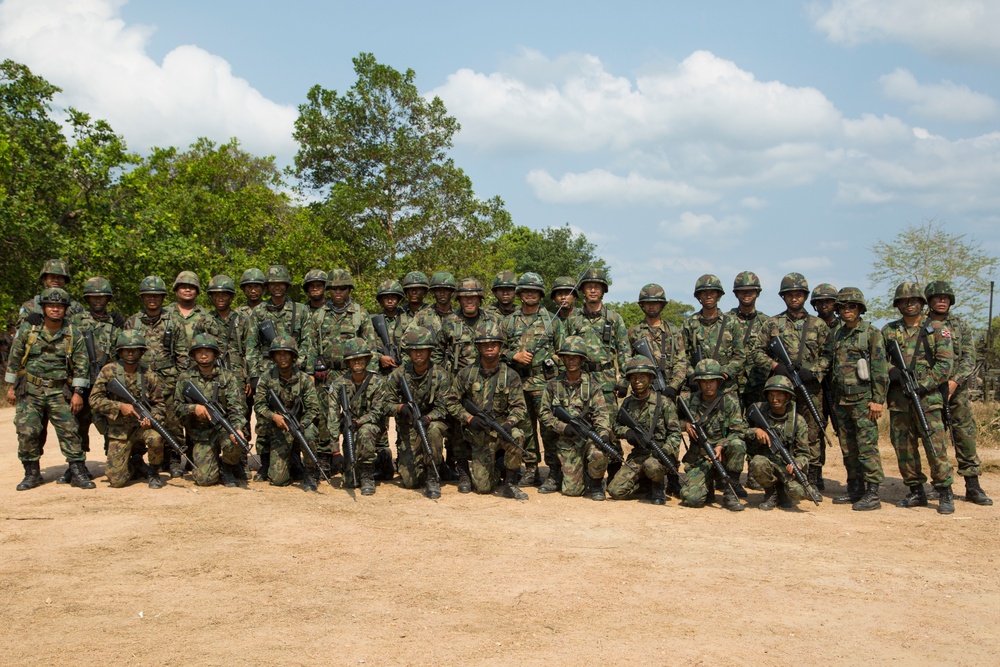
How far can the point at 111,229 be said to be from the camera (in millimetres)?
18953

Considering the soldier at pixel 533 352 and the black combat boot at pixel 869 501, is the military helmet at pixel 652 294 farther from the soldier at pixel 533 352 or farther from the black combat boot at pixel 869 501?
the black combat boot at pixel 869 501

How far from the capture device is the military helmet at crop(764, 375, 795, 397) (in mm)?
8602

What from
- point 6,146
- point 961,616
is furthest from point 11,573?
point 6,146

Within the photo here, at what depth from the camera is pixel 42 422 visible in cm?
912

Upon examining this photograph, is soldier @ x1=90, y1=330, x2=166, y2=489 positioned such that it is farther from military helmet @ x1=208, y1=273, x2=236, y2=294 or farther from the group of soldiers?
military helmet @ x1=208, y1=273, x2=236, y2=294

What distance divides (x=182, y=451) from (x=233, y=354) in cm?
146

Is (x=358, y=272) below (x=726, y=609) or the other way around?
the other way around

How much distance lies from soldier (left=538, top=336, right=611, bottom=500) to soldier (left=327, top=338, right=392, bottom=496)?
192 centimetres

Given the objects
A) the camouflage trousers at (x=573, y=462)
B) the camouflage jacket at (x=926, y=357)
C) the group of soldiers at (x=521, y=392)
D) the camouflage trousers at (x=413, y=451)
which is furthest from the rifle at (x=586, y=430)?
the camouflage jacket at (x=926, y=357)

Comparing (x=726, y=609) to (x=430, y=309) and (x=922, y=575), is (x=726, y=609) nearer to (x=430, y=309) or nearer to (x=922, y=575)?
(x=922, y=575)

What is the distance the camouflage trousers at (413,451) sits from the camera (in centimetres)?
912

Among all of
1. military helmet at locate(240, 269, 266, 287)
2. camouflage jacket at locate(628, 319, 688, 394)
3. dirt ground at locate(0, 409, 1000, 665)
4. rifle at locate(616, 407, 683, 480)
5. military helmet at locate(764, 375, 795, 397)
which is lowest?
dirt ground at locate(0, 409, 1000, 665)

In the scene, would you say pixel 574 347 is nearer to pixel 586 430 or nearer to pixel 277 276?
pixel 586 430

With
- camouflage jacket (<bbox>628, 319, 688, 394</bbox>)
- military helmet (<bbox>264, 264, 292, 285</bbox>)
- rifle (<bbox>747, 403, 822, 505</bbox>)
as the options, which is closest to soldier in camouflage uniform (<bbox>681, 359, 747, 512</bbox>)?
rifle (<bbox>747, 403, 822, 505</bbox>)
